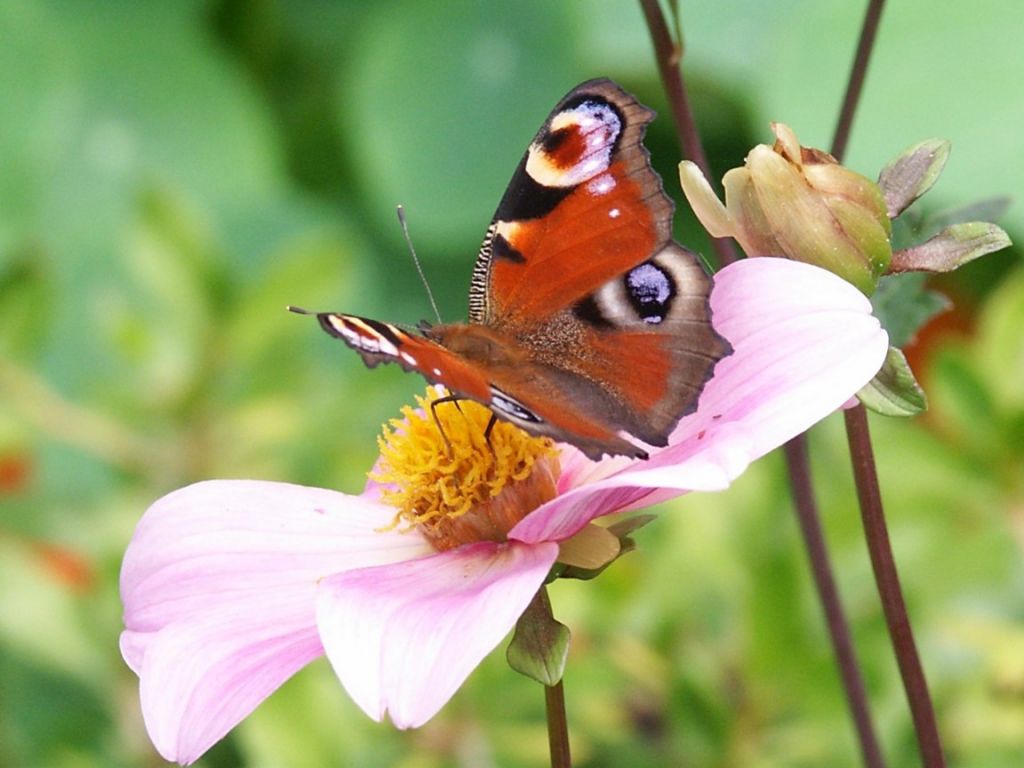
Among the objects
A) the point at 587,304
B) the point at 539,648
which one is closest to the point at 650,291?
the point at 587,304

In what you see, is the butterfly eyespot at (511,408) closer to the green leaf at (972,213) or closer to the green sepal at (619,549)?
the green sepal at (619,549)

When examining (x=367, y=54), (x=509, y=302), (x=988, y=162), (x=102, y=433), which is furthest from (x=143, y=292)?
(x=509, y=302)

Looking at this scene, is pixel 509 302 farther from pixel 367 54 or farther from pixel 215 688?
pixel 367 54

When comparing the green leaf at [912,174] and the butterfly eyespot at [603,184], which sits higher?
the butterfly eyespot at [603,184]

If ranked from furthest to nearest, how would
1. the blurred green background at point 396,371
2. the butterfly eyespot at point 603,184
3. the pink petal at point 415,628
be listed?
the blurred green background at point 396,371, the butterfly eyespot at point 603,184, the pink petal at point 415,628

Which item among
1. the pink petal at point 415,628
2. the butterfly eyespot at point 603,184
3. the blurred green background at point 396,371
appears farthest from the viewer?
the blurred green background at point 396,371

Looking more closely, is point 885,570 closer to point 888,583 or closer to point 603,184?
point 888,583

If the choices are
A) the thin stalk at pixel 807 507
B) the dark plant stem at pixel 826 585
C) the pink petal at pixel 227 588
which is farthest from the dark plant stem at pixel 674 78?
the pink petal at pixel 227 588
